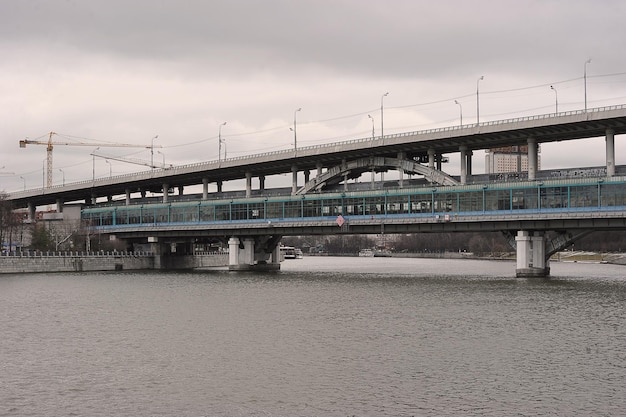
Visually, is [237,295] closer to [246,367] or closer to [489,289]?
[489,289]

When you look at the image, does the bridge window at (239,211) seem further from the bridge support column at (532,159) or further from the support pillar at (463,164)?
the bridge support column at (532,159)

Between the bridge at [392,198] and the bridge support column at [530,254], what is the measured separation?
4.7 inches

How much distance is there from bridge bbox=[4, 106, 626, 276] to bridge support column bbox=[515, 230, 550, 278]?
0.39 ft

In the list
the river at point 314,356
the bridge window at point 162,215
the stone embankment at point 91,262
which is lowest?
the river at point 314,356

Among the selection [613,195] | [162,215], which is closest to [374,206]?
[613,195]

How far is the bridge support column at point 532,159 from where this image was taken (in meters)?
91.8

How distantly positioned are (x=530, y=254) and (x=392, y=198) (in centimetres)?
2010

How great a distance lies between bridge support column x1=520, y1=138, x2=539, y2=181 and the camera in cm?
9175

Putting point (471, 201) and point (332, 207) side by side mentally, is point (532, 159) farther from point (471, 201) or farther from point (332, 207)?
point (332, 207)

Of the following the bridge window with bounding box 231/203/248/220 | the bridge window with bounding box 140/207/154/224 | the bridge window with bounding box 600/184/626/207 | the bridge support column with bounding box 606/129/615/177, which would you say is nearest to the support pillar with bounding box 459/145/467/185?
the bridge support column with bounding box 606/129/615/177

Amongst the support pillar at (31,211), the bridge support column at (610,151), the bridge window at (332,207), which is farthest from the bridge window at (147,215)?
the bridge support column at (610,151)

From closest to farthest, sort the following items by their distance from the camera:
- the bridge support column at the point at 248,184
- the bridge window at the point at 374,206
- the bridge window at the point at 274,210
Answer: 1. the bridge window at the point at 374,206
2. the bridge window at the point at 274,210
3. the bridge support column at the point at 248,184

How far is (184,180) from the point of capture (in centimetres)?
13925

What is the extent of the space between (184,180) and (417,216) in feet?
181
